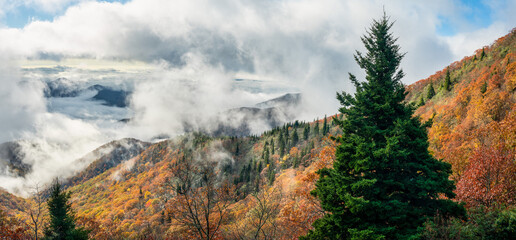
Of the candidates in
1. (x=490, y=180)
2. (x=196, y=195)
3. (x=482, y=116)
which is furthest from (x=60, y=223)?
(x=482, y=116)

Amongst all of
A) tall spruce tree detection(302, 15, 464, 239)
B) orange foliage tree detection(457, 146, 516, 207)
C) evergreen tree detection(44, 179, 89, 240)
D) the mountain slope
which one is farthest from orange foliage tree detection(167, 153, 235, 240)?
the mountain slope

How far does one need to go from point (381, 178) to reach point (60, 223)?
38749 mm

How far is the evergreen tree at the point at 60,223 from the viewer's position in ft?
103

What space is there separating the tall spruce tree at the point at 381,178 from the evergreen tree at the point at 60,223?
3083 centimetres

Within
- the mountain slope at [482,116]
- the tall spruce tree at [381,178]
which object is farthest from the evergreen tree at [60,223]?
the mountain slope at [482,116]

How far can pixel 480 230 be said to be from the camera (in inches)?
564

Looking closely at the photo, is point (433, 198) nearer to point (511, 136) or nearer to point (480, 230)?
point (480, 230)

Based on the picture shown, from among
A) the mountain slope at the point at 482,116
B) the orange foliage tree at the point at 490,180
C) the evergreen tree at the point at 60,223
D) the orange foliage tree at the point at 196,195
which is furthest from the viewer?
the mountain slope at the point at 482,116

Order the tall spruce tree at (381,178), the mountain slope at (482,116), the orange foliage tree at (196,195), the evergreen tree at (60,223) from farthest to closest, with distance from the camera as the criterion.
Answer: the mountain slope at (482,116) → the evergreen tree at (60,223) → the orange foliage tree at (196,195) → the tall spruce tree at (381,178)

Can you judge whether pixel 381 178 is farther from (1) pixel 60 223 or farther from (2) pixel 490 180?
(1) pixel 60 223

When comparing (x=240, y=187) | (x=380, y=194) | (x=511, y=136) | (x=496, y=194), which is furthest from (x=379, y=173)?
(x=240, y=187)

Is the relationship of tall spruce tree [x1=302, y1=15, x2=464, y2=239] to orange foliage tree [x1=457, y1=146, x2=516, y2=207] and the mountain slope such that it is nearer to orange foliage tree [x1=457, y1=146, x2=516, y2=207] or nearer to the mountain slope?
orange foliage tree [x1=457, y1=146, x2=516, y2=207]

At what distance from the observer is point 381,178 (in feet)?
60.9

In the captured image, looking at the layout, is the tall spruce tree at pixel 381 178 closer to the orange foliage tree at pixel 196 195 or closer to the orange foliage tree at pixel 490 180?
the orange foliage tree at pixel 490 180
